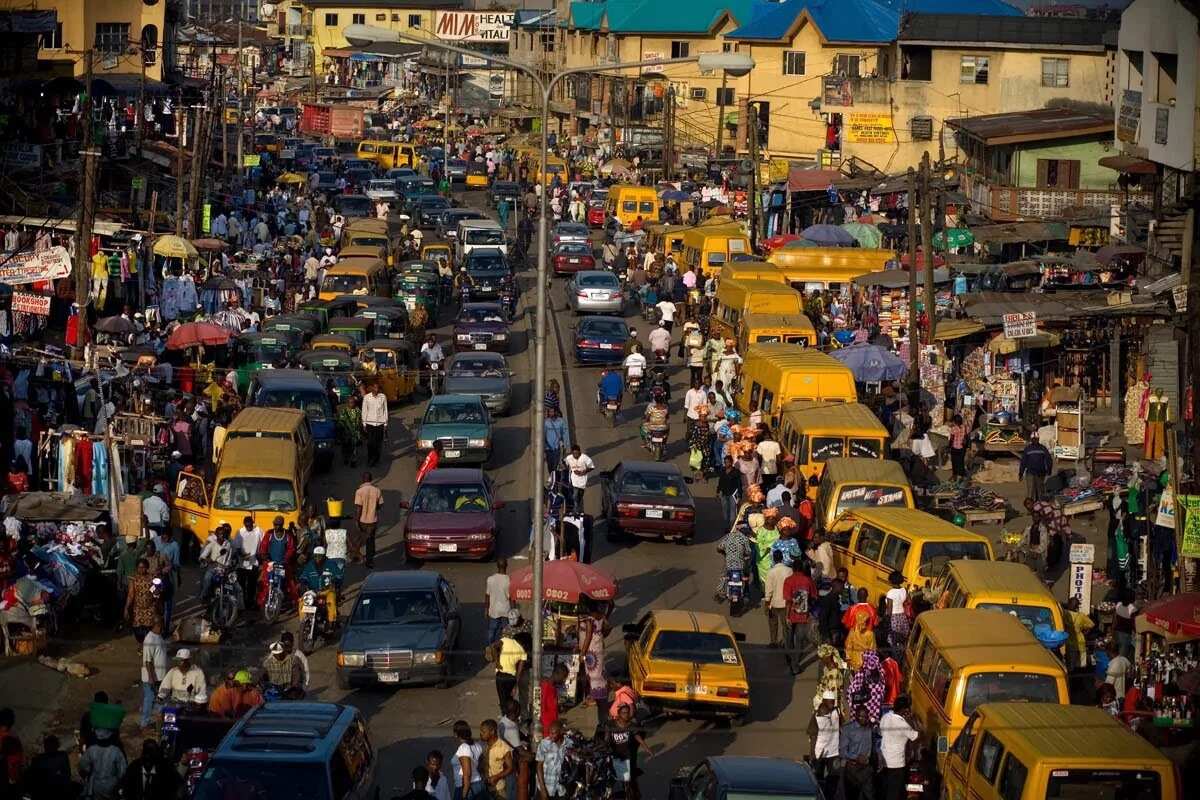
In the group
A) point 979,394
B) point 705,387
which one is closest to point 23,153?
point 705,387

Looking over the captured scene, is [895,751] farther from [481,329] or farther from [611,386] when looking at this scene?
[481,329]

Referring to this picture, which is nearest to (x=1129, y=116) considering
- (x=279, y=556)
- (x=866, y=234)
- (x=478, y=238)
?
(x=866, y=234)

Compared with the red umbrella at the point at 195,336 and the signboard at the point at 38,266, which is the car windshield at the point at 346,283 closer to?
the red umbrella at the point at 195,336

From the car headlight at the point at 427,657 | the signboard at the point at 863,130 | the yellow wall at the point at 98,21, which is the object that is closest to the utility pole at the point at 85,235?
the car headlight at the point at 427,657

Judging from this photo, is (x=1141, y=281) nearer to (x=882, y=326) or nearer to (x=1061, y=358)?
Answer: (x=1061, y=358)

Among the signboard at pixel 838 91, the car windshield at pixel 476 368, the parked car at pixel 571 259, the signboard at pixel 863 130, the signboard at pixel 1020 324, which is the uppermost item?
the signboard at pixel 838 91

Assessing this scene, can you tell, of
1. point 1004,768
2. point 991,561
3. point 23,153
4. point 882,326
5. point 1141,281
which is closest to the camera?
point 1004,768
